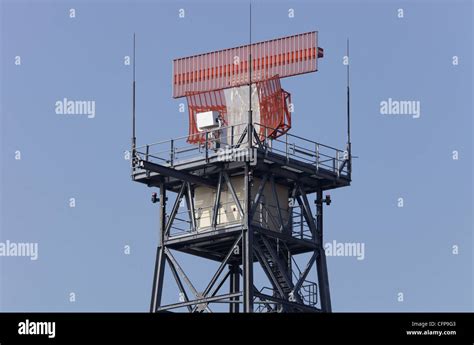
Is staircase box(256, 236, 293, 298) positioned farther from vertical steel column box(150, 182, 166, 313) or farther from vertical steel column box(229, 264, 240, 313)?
vertical steel column box(150, 182, 166, 313)

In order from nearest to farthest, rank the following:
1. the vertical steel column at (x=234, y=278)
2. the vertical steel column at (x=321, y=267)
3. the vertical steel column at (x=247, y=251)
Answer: the vertical steel column at (x=247, y=251) < the vertical steel column at (x=321, y=267) < the vertical steel column at (x=234, y=278)

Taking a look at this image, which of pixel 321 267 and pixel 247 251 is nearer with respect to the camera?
pixel 247 251

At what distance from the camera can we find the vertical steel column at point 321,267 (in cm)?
10206

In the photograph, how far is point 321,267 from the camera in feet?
336

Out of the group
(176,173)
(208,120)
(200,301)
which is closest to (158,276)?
(200,301)

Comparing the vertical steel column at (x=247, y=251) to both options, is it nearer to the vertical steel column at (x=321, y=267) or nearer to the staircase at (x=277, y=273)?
the staircase at (x=277, y=273)

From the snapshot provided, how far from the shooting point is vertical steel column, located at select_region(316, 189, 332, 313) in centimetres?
10206

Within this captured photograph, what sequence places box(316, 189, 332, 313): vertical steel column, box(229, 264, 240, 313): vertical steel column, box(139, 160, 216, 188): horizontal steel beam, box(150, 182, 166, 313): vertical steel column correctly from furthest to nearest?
box(229, 264, 240, 313): vertical steel column → box(316, 189, 332, 313): vertical steel column → box(150, 182, 166, 313): vertical steel column → box(139, 160, 216, 188): horizontal steel beam

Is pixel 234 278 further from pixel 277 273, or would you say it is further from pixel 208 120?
pixel 208 120

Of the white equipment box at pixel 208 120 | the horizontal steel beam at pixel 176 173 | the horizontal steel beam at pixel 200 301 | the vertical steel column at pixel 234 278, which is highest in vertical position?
the white equipment box at pixel 208 120

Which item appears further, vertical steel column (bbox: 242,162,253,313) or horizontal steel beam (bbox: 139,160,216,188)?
horizontal steel beam (bbox: 139,160,216,188)

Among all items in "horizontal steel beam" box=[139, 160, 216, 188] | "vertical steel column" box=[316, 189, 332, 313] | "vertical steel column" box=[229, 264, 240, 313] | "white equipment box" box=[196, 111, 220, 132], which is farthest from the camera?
"vertical steel column" box=[229, 264, 240, 313]
